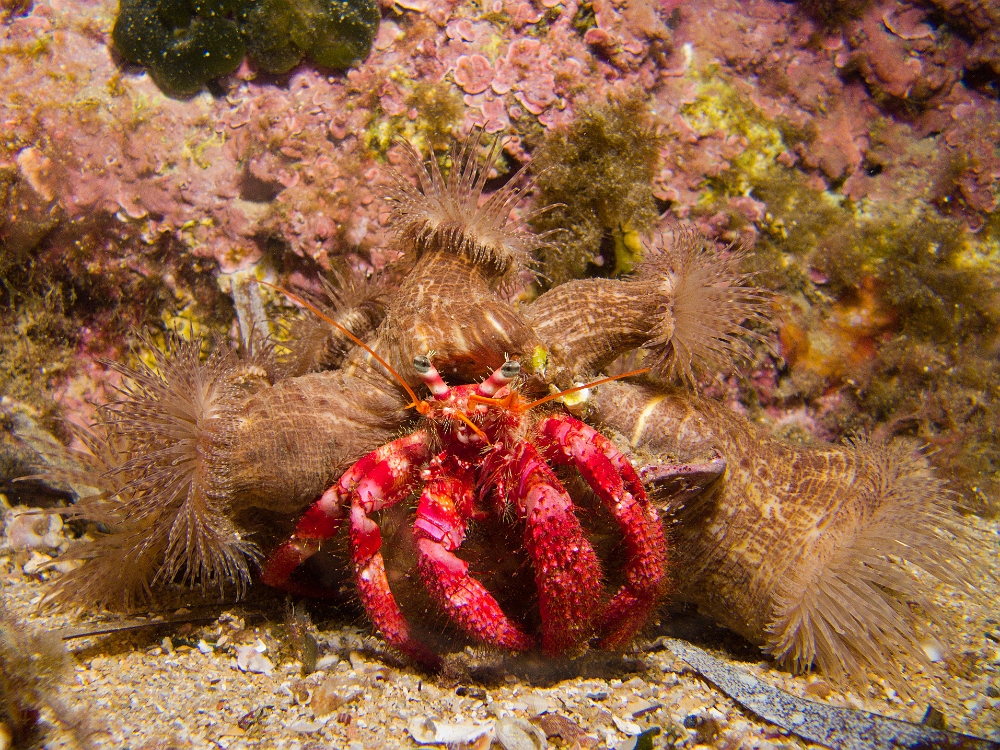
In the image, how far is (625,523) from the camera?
8.33 ft

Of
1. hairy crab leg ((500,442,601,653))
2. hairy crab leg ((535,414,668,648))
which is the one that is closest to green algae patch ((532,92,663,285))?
hairy crab leg ((535,414,668,648))

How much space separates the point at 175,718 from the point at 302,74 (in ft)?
12.2

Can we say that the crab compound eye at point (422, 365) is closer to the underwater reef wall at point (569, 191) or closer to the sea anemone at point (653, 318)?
the underwater reef wall at point (569, 191)

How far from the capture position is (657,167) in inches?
144

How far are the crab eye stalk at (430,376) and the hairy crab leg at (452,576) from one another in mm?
445

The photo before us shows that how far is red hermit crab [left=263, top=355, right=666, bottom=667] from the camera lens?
242 cm

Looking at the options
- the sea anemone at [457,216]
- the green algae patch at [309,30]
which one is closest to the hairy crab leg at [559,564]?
the sea anemone at [457,216]

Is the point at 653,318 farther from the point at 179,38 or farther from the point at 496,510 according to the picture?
the point at 179,38

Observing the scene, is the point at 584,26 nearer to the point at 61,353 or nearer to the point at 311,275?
the point at 311,275

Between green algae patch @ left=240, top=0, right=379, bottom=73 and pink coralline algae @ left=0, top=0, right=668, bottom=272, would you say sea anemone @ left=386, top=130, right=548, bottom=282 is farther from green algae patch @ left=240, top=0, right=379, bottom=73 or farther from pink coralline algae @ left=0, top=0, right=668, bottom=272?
green algae patch @ left=240, top=0, right=379, bottom=73

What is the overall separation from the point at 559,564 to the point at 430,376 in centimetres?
107

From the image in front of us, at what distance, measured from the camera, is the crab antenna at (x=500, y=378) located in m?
2.61

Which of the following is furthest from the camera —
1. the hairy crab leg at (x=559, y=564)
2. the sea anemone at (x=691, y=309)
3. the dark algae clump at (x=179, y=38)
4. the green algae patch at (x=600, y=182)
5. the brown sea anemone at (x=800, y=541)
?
the green algae patch at (x=600, y=182)

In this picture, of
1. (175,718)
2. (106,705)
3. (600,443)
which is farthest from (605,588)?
(106,705)
